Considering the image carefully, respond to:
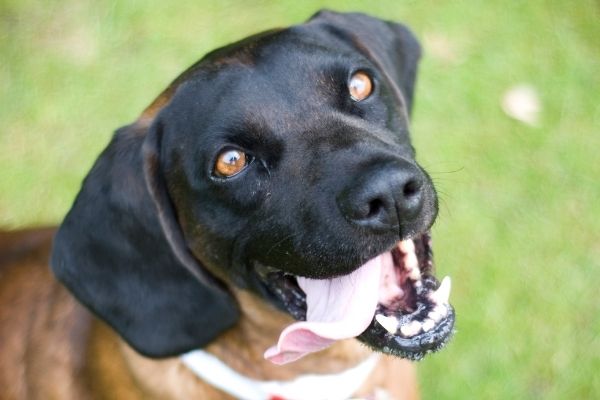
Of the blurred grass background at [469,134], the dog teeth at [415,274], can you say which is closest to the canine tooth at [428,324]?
the dog teeth at [415,274]

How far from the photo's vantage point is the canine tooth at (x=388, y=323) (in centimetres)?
232

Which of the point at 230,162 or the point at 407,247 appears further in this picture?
the point at 407,247

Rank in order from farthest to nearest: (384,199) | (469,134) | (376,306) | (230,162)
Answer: (469,134)
(376,306)
(230,162)
(384,199)

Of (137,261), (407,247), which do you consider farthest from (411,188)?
(137,261)

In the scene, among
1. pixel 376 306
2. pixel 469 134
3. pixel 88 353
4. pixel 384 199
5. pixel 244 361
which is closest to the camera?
pixel 384 199

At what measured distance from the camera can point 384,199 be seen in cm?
203

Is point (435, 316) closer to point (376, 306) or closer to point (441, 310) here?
point (441, 310)

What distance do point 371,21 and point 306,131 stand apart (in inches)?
32.9

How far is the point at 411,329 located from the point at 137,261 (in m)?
0.92

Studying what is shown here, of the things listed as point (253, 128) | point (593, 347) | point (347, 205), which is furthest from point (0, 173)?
point (593, 347)

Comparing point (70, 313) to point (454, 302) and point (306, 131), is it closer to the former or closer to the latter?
point (306, 131)

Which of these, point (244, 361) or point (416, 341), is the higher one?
point (416, 341)

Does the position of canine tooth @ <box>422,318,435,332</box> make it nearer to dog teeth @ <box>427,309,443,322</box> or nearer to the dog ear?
dog teeth @ <box>427,309,443,322</box>

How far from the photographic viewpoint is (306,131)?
2.27m
